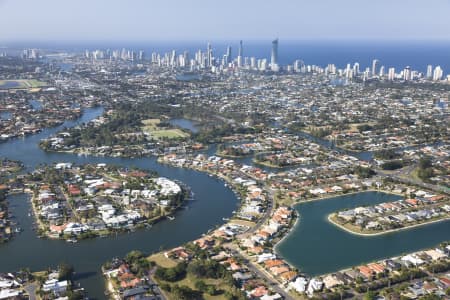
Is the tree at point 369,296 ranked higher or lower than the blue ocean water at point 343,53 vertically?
lower

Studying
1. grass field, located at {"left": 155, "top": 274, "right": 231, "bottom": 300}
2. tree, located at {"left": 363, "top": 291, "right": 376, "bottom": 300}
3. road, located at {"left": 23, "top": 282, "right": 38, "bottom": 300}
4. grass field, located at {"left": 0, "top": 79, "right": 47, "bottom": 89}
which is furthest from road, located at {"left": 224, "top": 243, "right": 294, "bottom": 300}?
grass field, located at {"left": 0, "top": 79, "right": 47, "bottom": 89}

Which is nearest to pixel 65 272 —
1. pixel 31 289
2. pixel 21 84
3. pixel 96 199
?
pixel 31 289

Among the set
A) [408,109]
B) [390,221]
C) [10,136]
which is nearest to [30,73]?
[10,136]

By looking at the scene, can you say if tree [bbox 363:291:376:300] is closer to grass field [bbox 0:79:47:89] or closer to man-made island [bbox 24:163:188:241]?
man-made island [bbox 24:163:188:241]

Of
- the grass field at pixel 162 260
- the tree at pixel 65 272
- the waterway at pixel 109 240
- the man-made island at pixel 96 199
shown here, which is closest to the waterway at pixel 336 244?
the waterway at pixel 109 240

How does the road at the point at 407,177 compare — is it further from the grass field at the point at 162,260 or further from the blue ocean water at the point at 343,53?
the blue ocean water at the point at 343,53

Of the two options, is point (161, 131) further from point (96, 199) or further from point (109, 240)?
point (109, 240)

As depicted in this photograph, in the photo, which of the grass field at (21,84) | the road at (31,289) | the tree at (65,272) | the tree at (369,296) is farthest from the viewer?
the grass field at (21,84)
